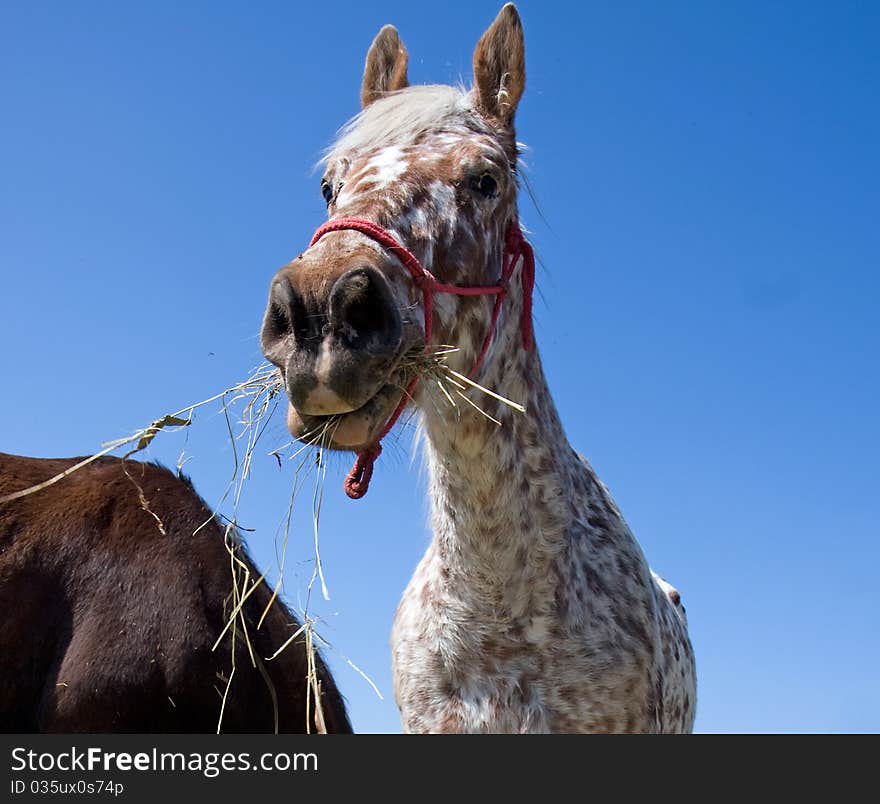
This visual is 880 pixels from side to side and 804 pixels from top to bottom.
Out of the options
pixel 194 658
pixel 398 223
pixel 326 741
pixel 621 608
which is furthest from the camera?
pixel 194 658

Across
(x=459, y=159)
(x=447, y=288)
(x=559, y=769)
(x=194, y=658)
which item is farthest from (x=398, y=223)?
(x=194, y=658)

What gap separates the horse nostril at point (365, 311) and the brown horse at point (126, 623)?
5.50 ft

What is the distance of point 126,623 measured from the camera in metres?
4.49

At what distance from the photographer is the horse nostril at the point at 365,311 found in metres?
2.73

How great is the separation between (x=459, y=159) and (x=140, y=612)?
2639 millimetres

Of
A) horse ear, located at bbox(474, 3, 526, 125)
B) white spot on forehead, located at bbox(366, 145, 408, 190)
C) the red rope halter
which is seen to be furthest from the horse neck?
horse ear, located at bbox(474, 3, 526, 125)

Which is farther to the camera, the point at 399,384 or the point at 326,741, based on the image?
the point at 326,741

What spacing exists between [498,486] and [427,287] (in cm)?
90

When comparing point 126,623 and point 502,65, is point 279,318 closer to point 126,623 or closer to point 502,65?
point 502,65

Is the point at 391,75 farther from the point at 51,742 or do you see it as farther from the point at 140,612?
the point at 51,742

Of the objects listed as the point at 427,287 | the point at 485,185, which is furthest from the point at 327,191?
the point at 427,287

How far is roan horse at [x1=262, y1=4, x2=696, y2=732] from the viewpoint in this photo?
11.1ft

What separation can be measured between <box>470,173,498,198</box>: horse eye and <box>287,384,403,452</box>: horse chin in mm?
1045

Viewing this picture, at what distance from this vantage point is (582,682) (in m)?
3.54
